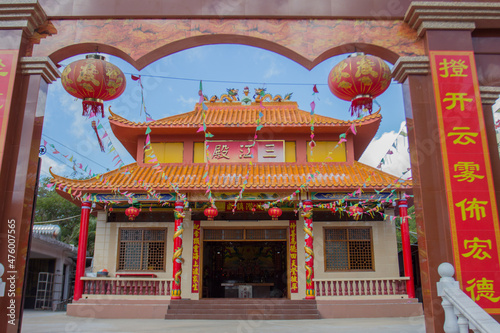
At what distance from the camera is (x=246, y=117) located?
12492 millimetres

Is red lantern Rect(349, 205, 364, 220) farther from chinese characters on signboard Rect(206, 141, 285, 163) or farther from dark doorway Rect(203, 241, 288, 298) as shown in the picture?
dark doorway Rect(203, 241, 288, 298)

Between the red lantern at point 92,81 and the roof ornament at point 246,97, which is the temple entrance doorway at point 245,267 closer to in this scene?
the roof ornament at point 246,97

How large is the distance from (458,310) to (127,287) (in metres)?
8.68

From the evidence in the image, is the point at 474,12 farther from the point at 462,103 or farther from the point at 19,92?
the point at 19,92

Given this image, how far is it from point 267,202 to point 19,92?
24.2 ft

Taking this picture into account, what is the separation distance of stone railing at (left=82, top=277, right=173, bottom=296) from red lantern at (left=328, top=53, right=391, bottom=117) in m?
7.45

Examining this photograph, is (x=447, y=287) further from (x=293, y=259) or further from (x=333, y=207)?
(x=293, y=259)

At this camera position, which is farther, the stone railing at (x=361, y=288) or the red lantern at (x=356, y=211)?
the red lantern at (x=356, y=211)

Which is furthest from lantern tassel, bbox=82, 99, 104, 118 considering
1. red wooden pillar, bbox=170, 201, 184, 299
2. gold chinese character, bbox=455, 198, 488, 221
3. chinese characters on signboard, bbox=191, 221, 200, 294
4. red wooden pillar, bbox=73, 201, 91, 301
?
chinese characters on signboard, bbox=191, 221, 200, 294

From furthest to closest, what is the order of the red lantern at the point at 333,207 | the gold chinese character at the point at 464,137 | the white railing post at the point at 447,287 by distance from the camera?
the red lantern at the point at 333,207, the gold chinese character at the point at 464,137, the white railing post at the point at 447,287

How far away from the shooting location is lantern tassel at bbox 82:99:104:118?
443cm

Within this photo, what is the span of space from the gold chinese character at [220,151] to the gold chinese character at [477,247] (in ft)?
28.0

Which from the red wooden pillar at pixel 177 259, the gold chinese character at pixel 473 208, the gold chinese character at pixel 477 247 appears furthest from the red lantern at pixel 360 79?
the red wooden pillar at pixel 177 259

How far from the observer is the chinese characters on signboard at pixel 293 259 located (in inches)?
427
